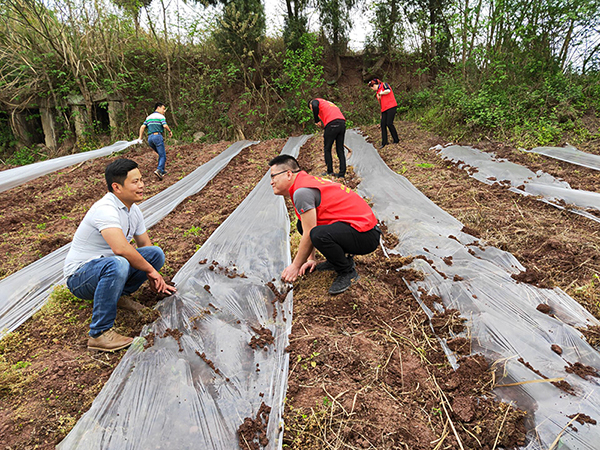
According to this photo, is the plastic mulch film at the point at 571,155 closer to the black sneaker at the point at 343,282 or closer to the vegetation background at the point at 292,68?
the vegetation background at the point at 292,68

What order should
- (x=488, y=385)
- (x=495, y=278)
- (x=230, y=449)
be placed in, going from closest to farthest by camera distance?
(x=230, y=449) → (x=488, y=385) → (x=495, y=278)

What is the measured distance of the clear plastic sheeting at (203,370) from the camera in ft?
4.49

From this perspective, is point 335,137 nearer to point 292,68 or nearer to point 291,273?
point 291,273

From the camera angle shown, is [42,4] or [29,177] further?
[42,4]

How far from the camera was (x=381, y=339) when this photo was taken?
189cm

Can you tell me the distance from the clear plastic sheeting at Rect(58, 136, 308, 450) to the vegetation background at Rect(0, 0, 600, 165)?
5.04 metres

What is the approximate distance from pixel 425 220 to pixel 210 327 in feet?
7.39

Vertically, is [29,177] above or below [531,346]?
above

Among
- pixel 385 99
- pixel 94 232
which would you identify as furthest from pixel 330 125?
pixel 94 232

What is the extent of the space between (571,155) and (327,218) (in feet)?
13.3

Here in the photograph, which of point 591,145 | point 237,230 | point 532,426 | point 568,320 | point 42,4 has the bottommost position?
point 532,426

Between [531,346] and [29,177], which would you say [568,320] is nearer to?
[531,346]

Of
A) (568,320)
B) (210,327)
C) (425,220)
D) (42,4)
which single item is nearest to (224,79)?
(42,4)

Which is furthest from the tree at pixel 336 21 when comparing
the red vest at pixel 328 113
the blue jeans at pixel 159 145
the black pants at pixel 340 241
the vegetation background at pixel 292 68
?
the black pants at pixel 340 241
